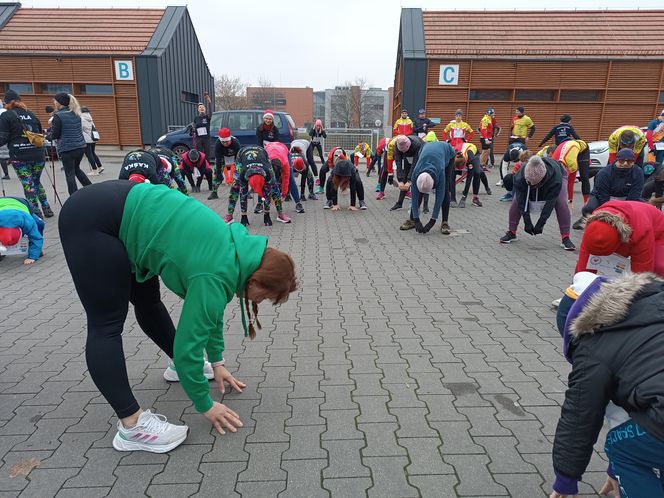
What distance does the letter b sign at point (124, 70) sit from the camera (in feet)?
57.2

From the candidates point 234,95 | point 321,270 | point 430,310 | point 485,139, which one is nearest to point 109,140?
point 485,139

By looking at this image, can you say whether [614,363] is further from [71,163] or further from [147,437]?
[71,163]

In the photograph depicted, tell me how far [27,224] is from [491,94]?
52.0 feet

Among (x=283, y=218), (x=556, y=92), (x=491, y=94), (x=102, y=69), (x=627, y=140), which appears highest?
(x=102, y=69)

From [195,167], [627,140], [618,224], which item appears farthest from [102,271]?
[195,167]

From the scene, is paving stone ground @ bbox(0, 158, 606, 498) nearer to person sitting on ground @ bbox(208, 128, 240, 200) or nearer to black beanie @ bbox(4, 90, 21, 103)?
black beanie @ bbox(4, 90, 21, 103)

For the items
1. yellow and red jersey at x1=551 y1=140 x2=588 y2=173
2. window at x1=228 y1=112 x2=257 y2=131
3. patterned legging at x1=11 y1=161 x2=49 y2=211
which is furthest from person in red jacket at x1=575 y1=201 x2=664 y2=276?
window at x1=228 y1=112 x2=257 y2=131

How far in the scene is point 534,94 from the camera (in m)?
17.2

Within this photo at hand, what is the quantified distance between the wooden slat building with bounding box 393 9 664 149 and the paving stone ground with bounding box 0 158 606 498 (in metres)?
13.2

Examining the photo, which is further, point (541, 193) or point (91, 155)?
point (91, 155)

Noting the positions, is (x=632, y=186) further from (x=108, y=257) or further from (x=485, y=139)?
(x=485, y=139)

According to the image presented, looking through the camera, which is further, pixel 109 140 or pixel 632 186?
pixel 109 140

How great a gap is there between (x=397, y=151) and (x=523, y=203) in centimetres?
274

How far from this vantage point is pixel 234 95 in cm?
4441
